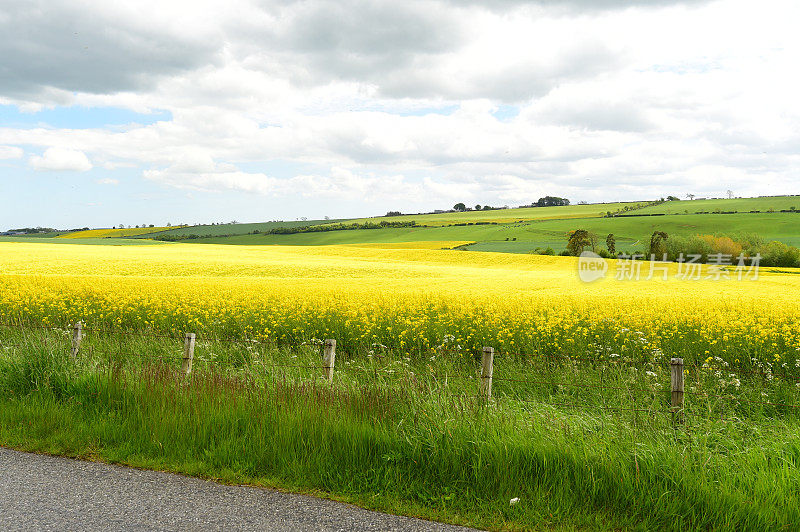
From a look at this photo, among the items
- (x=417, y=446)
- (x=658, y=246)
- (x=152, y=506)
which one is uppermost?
(x=417, y=446)

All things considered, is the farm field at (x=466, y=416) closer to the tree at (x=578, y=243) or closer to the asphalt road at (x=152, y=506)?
the asphalt road at (x=152, y=506)

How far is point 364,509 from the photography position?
475 cm

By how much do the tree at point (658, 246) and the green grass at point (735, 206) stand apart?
48556mm

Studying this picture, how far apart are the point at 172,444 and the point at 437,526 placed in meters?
3.15

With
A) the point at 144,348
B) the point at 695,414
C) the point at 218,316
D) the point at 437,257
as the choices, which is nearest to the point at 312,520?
the point at 695,414

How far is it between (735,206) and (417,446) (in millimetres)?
143531

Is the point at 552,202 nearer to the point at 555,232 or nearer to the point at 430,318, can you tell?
the point at 555,232

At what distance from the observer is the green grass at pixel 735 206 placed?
117m

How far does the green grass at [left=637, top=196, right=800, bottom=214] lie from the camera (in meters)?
117

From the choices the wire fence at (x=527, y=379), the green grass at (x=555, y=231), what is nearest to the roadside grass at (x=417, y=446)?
the wire fence at (x=527, y=379)

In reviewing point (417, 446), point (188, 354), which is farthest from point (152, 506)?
point (188, 354)

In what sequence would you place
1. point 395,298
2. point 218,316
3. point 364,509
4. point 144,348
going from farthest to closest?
point 395,298 → point 218,316 → point 144,348 → point 364,509

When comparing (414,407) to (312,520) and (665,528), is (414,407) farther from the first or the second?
(665,528)

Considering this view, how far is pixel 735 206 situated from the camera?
12538 cm
